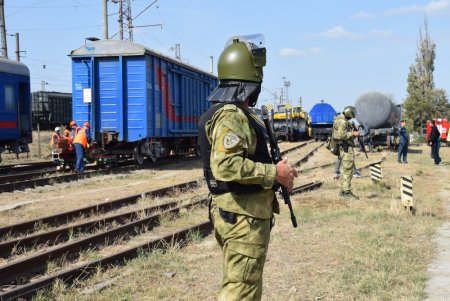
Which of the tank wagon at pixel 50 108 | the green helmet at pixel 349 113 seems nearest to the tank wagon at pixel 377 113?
the green helmet at pixel 349 113

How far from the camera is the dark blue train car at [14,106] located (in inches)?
655

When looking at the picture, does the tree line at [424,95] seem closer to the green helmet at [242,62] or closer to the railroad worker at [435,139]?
the railroad worker at [435,139]

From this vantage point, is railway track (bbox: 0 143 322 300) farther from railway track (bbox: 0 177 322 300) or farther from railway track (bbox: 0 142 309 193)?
railway track (bbox: 0 142 309 193)

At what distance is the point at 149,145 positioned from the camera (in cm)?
1797

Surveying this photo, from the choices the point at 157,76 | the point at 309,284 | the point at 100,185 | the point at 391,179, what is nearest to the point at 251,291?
the point at 309,284

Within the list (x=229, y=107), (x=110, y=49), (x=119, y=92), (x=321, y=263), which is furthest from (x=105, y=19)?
(x=229, y=107)

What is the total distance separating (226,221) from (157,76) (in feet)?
49.5

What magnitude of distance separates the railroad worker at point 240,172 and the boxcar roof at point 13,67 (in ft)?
50.0

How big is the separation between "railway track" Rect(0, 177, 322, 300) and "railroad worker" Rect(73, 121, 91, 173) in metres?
6.14

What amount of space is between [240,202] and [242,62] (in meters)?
0.83

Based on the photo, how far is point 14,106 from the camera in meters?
17.2

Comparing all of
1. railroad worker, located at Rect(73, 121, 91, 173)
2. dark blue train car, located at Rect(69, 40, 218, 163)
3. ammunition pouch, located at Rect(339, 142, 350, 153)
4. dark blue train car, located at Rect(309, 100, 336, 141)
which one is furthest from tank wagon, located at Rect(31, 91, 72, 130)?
ammunition pouch, located at Rect(339, 142, 350, 153)

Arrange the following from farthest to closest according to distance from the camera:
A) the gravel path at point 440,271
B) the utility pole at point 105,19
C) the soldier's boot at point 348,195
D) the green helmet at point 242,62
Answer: the utility pole at point 105,19
the soldier's boot at point 348,195
the gravel path at point 440,271
the green helmet at point 242,62

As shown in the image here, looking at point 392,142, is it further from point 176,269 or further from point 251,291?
point 251,291
